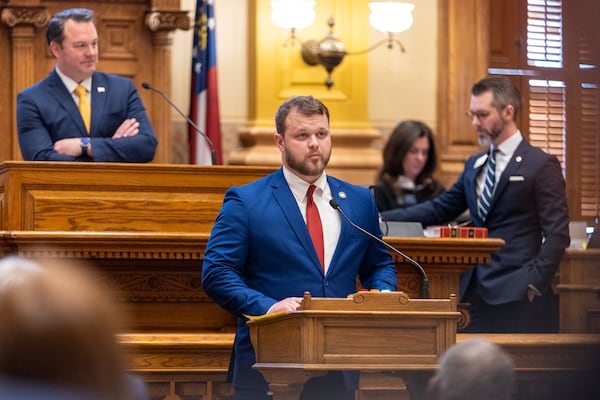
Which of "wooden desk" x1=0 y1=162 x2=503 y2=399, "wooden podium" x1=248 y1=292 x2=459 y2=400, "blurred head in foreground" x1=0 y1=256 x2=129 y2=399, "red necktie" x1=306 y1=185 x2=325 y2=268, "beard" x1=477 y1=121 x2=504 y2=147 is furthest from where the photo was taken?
"beard" x1=477 y1=121 x2=504 y2=147

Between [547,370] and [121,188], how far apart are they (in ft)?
6.85

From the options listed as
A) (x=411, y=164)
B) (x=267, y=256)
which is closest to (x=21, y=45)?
(x=411, y=164)

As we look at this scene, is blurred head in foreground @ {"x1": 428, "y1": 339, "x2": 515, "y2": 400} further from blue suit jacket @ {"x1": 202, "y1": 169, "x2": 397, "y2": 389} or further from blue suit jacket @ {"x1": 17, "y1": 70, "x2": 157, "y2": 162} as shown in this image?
blue suit jacket @ {"x1": 17, "y1": 70, "x2": 157, "y2": 162}

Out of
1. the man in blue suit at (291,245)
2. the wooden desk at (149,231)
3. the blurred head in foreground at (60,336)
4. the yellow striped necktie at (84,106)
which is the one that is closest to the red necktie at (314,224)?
the man in blue suit at (291,245)

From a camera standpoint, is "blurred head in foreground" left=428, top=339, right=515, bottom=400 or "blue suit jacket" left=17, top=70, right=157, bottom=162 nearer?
"blurred head in foreground" left=428, top=339, right=515, bottom=400

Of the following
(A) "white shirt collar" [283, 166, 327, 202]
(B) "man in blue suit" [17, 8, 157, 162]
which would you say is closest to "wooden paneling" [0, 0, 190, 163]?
(B) "man in blue suit" [17, 8, 157, 162]

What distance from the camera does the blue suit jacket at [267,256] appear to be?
4.34 metres

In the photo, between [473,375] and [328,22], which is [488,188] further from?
[473,375]

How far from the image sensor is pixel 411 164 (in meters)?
7.79

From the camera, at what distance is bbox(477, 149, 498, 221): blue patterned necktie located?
624cm

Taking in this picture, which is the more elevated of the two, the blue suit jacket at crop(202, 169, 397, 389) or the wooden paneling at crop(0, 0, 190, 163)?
the wooden paneling at crop(0, 0, 190, 163)

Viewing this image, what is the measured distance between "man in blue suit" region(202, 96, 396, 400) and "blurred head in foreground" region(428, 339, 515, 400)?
202 centimetres

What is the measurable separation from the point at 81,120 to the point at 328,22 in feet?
12.2

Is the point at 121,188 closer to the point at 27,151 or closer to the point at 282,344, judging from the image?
the point at 27,151
